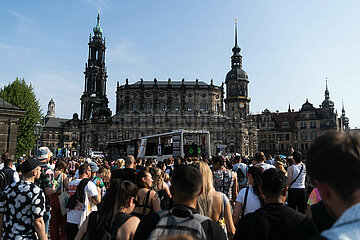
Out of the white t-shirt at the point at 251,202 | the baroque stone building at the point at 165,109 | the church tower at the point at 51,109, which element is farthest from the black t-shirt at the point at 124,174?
the church tower at the point at 51,109

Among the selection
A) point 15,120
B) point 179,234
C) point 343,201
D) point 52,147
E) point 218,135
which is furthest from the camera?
point 52,147

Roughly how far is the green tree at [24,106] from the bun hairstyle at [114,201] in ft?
125

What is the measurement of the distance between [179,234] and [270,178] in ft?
4.79

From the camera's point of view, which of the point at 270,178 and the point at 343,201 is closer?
the point at 343,201

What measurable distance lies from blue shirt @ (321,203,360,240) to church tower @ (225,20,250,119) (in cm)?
8369

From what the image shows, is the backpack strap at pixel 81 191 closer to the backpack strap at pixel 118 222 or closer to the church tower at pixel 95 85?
the backpack strap at pixel 118 222

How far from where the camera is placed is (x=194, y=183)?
2.96 metres

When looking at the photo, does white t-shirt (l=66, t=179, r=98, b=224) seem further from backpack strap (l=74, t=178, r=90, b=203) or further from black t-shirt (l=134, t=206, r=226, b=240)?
black t-shirt (l=134, t=206, r=226, b=240)

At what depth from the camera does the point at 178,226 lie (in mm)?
2510

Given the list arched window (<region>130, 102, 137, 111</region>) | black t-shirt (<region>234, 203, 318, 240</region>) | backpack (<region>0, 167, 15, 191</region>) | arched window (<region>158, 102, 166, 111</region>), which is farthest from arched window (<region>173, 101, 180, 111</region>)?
black t-shirt (<region>234, 203, 318, 240</region>)

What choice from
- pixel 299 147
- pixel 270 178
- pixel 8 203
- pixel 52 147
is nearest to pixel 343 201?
pixel 270 178

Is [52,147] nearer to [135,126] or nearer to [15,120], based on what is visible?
[135,126]

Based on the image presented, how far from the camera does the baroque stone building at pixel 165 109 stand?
7775cm

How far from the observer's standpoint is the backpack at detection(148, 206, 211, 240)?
8.20 feet
